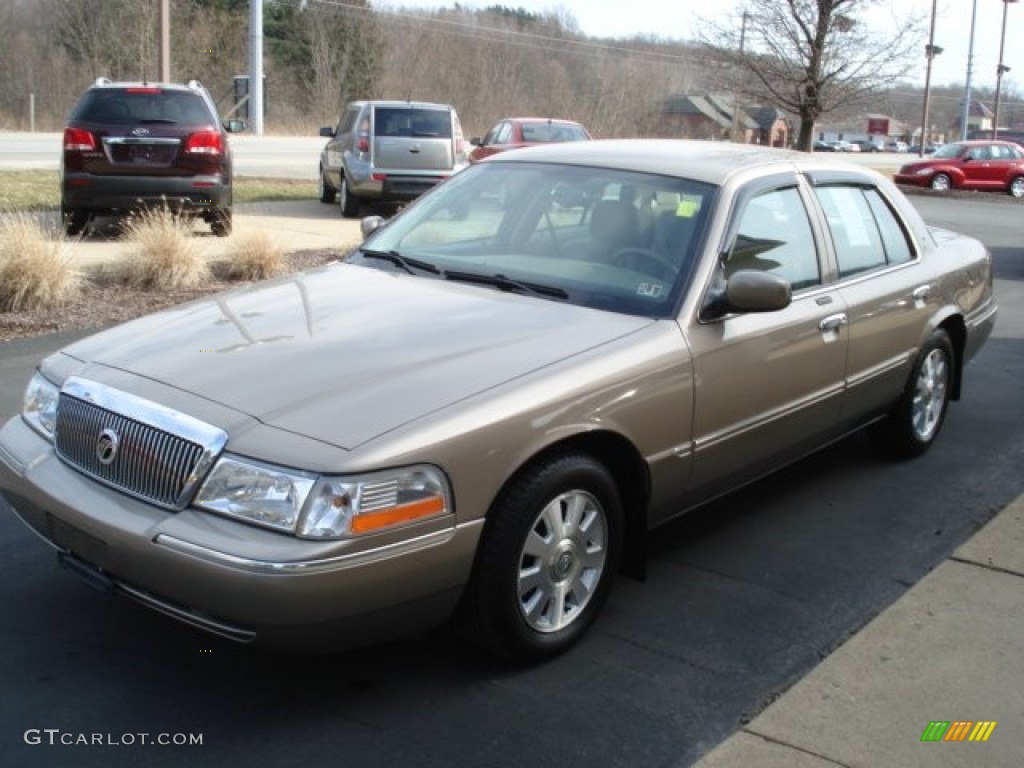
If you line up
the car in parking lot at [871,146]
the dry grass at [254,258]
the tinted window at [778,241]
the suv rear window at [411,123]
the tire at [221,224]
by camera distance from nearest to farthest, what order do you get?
the tinted window at [778,241]
the dry grass at [254,258]
the tire at [221,224]
the suv rear window at [411,123]
the car in parking lot at [871,146]

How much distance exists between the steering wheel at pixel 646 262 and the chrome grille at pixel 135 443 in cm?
178

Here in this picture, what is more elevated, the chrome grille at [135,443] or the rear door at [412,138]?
the rear door at [412,138]

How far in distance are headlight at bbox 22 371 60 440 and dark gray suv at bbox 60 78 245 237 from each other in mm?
8546

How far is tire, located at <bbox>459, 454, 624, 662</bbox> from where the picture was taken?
3.32 m

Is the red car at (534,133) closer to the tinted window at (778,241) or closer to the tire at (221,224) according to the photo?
the tire at (221,224)

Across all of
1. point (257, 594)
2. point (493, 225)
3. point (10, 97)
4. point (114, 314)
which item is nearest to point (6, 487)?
point (257, 594)

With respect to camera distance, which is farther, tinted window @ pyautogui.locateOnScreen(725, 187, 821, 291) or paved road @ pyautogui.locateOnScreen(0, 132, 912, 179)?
paved road @ pyautogui.locateOnScreen(0, 132, 912, 179)

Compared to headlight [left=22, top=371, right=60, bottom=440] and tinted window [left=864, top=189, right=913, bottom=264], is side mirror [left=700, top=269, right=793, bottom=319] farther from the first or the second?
headlight [left=22, top=371, right=60, bottom=440]

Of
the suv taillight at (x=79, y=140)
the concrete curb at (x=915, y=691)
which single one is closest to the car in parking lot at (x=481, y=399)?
the concrete curb at (x=915, y=691)

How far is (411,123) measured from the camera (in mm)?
16328

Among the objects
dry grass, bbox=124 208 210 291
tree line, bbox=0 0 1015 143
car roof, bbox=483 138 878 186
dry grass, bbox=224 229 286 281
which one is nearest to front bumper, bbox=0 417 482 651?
car roof, bbox=483 138 878 186

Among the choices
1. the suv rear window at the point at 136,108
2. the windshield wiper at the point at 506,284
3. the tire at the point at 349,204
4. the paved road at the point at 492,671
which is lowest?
the paved road at the point at 492,671

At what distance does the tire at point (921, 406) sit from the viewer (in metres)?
5.65

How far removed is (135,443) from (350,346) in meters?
0.75
